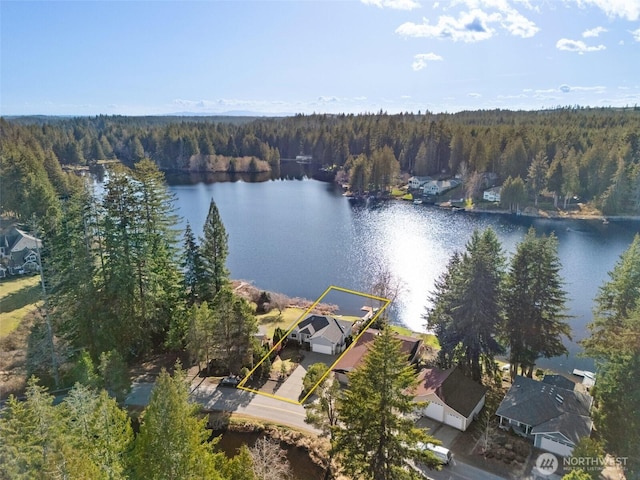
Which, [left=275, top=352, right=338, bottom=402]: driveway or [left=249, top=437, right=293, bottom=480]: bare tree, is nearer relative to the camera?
[left=249, top=437, right=293, bottom=480]: bare tree

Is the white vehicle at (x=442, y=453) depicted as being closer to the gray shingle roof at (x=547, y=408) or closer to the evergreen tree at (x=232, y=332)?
the gray shingle roof at (x=547, y=408)

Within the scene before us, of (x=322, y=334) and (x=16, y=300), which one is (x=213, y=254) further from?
(x=16, y=300)

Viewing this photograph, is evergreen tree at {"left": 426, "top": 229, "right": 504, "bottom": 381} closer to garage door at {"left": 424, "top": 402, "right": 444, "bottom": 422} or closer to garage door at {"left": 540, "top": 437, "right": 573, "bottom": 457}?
garage door at {"left": 424, "top": 402, "right": 444, "bottom": 422}

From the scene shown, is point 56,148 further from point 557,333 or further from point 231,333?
point 557,333

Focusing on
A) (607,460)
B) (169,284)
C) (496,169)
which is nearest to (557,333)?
(607,460)

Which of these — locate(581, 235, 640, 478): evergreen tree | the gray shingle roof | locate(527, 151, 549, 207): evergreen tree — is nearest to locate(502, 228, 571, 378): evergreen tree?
the gray shingle roof

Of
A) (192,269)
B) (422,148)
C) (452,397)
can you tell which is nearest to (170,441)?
(452,397)
